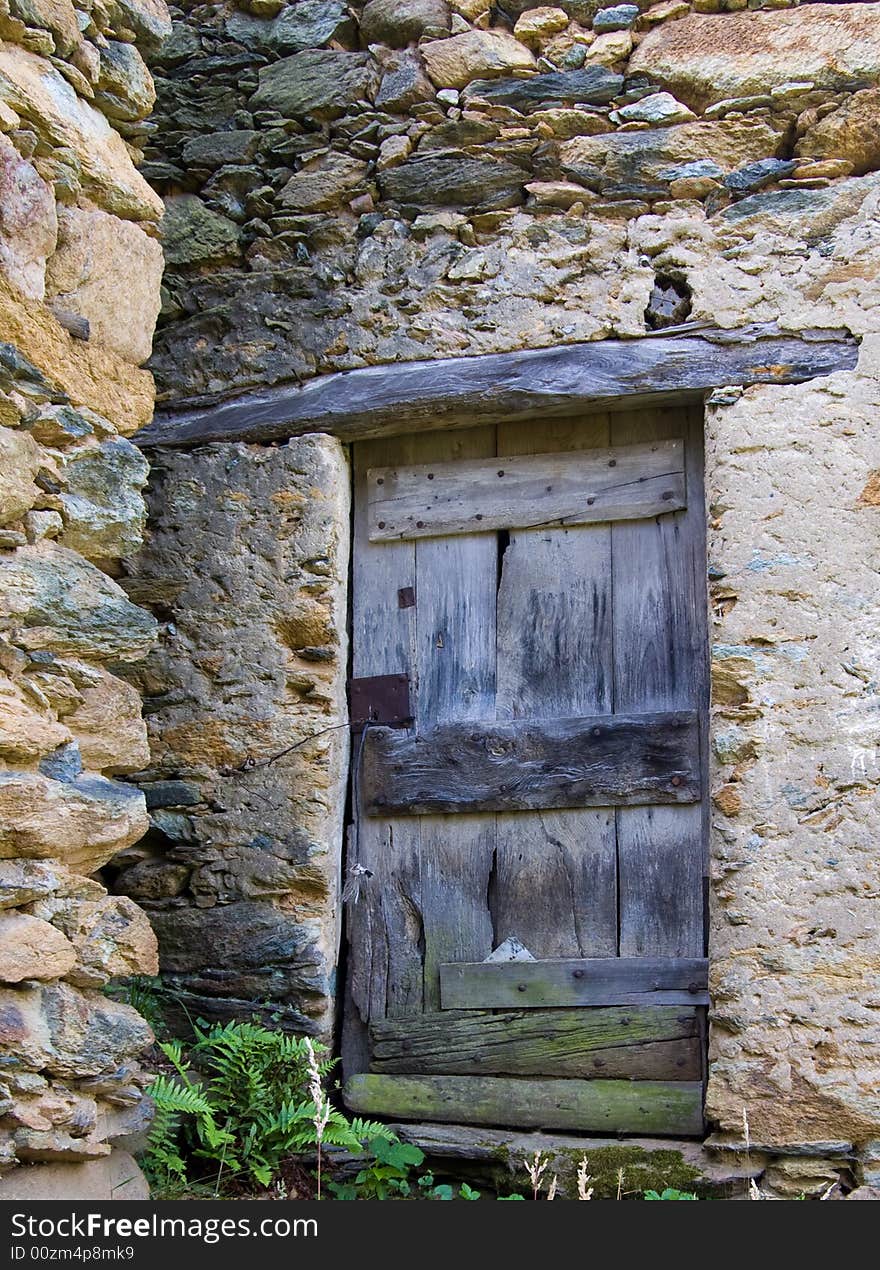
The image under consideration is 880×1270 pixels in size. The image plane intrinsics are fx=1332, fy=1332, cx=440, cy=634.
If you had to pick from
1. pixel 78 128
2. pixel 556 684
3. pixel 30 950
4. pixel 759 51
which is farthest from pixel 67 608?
pixel 759 51

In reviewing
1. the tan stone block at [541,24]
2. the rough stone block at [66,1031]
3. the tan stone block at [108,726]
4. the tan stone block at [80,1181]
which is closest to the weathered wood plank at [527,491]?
the tan stone block at [541,24]

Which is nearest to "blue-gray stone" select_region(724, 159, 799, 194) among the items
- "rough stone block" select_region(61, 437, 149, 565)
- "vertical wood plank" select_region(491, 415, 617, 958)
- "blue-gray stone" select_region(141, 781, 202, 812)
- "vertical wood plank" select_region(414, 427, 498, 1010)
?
"vertical wood plank" select_region(491, 415, 617, 958)

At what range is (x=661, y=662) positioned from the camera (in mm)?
4031

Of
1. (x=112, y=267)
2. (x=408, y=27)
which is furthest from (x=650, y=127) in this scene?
(x=112, y=267)

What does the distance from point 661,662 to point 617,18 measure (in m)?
2.03

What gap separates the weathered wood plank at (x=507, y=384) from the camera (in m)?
3.90

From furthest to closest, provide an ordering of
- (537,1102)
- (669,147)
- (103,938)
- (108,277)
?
(669,147), (537,1102), (108,277), (103,938)

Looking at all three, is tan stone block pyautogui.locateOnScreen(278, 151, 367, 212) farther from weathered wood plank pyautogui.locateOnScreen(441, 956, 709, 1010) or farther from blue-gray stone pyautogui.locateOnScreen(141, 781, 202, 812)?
weathered wood plank pyautogui.locateOnScreen(441, 956, 709, 1010)

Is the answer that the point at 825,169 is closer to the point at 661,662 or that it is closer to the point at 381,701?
the point at 661,662

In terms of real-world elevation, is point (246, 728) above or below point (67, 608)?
below

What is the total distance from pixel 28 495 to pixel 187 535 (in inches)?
53.9

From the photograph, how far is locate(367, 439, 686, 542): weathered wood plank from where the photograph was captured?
13.5 ft

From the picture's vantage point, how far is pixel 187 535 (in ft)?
14.1

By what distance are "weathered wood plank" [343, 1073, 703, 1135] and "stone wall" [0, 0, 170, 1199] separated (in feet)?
3.18
